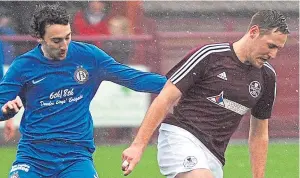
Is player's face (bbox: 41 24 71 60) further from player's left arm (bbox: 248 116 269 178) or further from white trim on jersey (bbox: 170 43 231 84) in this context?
player's left arm (bbox: 248 116 269 178)

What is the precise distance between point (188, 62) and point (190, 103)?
0.27m

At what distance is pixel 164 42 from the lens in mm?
13227

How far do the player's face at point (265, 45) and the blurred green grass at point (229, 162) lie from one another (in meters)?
4.72

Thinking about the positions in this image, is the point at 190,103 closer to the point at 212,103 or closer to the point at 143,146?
the point at 212,103

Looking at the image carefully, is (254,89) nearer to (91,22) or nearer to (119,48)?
(119,48)

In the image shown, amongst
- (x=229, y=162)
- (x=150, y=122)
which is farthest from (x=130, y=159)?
(x=229, y=162)

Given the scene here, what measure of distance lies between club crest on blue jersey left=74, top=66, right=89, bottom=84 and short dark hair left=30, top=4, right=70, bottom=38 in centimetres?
31

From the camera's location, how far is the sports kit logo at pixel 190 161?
19.0 feet

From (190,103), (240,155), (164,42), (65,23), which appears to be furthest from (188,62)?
(164,42)

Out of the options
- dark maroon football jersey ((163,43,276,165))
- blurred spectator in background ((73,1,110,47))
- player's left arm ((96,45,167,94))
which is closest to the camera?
dark maroon football jersey ((163,43,276,165))

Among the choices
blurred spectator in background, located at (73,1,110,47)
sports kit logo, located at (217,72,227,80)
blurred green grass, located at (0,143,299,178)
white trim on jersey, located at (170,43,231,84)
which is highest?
white trim on jersey, located at (170,43,231,84)

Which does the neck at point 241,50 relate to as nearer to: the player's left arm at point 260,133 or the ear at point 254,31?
the ear at point 254,31

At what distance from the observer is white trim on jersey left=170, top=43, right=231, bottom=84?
5781 mm

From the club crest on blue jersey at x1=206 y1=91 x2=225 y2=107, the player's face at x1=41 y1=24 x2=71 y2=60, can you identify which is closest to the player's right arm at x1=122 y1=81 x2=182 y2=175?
the club crest on blue jersey at x1=206 y1=91 x2=225 y2=107
